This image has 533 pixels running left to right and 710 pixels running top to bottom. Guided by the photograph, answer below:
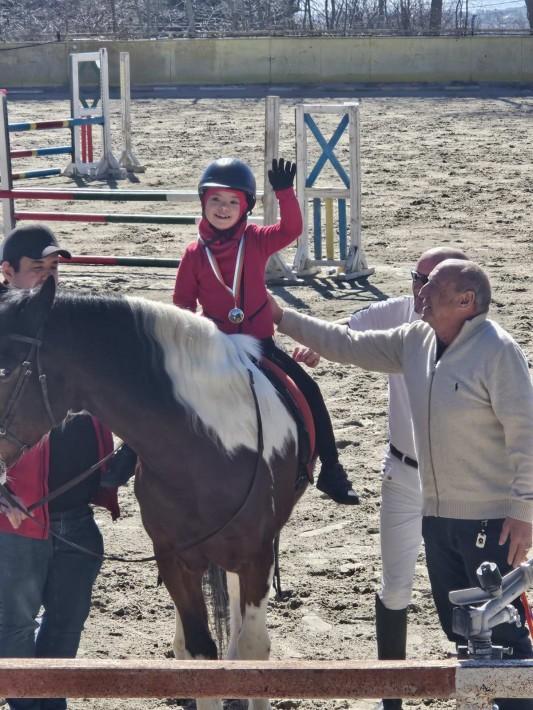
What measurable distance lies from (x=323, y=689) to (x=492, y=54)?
25112 millimetres

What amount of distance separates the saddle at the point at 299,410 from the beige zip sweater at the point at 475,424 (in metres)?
0.55

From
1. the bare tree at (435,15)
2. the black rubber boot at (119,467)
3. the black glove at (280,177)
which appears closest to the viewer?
the black rubber boot at (119,467)

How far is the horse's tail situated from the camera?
169 inches

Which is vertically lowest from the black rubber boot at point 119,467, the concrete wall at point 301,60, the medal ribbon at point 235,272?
the black rubber boot at point 119,467

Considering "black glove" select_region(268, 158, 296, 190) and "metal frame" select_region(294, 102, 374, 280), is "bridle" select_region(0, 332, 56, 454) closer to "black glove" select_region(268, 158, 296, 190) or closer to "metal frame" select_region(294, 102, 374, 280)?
"black glove" select_region(268, 158, 296, 190)

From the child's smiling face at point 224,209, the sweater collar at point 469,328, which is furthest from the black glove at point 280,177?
the sweater collar at point 469,328

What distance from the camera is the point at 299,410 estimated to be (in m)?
4.28

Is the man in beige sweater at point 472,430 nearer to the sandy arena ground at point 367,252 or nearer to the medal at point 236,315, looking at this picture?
the medal at point 236,315

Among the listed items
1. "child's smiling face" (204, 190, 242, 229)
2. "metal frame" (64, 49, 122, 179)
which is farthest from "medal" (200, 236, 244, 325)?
"metal frame" (64, 49, 122, 179)

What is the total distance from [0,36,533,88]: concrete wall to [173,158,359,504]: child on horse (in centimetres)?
2184

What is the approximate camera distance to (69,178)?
55.7 ft

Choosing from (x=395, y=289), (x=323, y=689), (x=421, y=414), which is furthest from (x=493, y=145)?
(x=323, y=689)

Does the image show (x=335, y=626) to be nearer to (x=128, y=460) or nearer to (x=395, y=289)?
(x=128, y=460)

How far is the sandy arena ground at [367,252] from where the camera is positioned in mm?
4969
